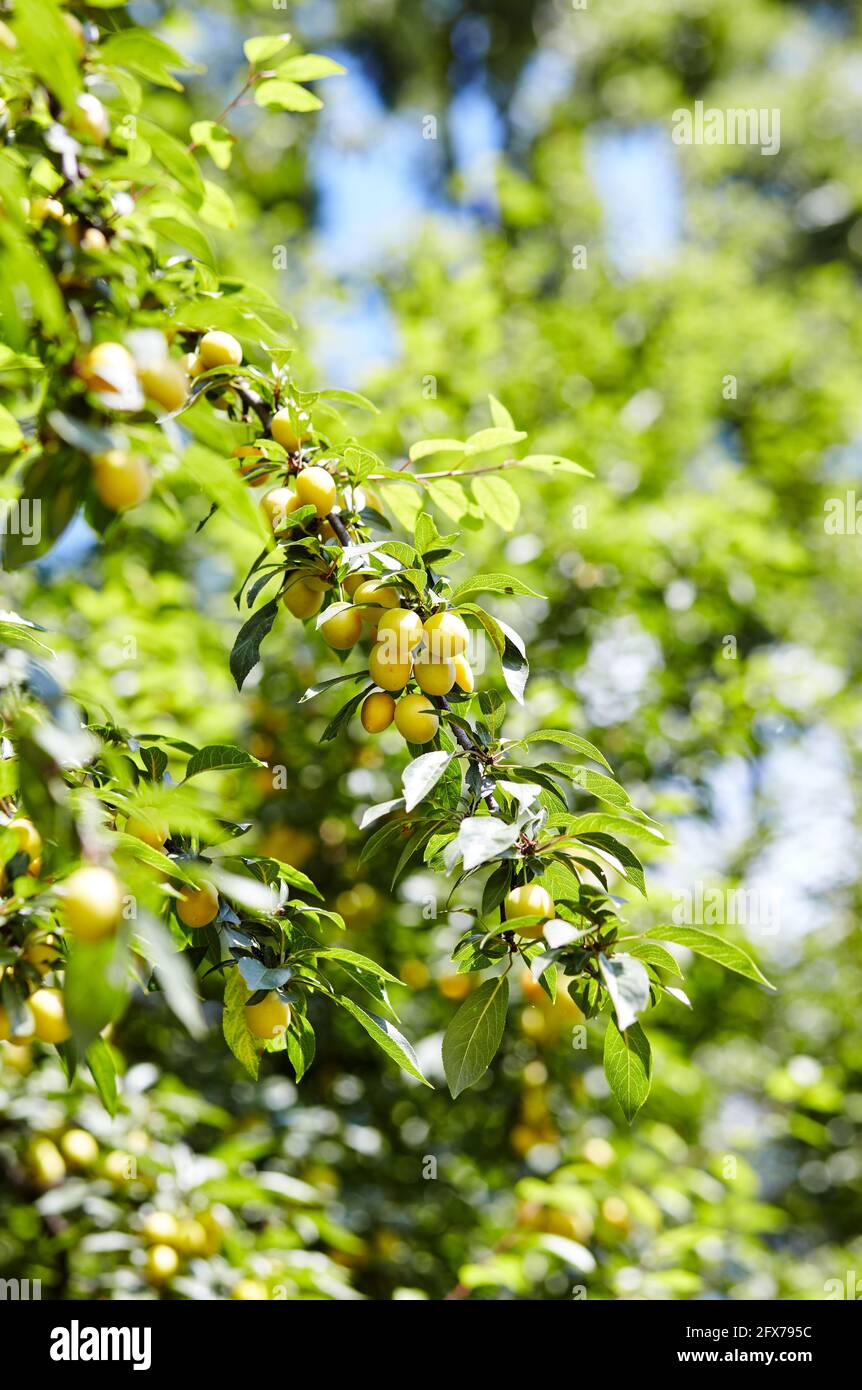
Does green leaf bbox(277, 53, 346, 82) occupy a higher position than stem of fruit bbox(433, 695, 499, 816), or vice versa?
green leaf bbox(277, 53, 346, 82)

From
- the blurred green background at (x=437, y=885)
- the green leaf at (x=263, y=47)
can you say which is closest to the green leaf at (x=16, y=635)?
the blurred green background at (x=437, y=885)

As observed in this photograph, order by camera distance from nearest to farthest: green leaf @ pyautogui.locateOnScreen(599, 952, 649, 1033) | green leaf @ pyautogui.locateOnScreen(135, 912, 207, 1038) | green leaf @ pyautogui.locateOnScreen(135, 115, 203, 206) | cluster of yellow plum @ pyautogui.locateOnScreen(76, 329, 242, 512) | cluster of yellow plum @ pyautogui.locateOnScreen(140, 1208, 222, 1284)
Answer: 1. green leaf @ pyautogui.locateOnScreen(135, 912, 207, 1038)
2. cluster of yellow plum @ pyautogui.locateOnScreen(76, 329, 242, 512)
3. green leaf @ pyautogui.locateOnScreen(599, 952, 649, 1033)
4. green leaf @ pyautogui.locateOnScreen(135, 115, 203, 206)
5. cluster of yellow plum @ pyautogui.locateOnScreen(140, 1208, 222, 1284)

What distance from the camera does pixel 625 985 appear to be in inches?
27.5

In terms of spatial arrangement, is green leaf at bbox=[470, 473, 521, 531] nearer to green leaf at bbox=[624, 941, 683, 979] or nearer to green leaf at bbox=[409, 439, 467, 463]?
green leaf at bbox=[409, 439, 467, 463]

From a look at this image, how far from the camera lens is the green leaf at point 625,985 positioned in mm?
673

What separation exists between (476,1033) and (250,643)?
401 millimetres

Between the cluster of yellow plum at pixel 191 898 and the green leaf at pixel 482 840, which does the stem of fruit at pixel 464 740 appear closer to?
the green leaf at pixel 482 840

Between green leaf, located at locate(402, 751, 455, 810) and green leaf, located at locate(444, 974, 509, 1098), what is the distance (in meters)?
0.17

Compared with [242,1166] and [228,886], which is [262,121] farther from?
[228,886]

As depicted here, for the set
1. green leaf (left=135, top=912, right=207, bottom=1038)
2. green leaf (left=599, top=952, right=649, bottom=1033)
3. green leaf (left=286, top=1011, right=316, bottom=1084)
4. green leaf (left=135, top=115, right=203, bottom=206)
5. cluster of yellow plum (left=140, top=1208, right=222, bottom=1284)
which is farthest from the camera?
cluster of yellow plum (left=140, top=1208, right=222, bottom=1284)

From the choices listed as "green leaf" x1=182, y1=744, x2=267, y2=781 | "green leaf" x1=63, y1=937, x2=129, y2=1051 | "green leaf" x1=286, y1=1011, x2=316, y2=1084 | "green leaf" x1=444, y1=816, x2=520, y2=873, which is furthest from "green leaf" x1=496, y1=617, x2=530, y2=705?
"green leaf" x1=63, y1=937, x2=129, y2=1051

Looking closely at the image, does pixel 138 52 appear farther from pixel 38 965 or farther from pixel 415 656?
pixel 38 965

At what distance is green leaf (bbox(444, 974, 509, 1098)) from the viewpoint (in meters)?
0.81
